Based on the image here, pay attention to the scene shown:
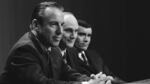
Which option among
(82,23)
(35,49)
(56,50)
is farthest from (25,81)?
(82,23)

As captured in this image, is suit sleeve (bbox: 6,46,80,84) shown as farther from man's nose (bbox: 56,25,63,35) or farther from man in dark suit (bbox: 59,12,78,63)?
man in dark suit (bbox: 59,12,78,63)

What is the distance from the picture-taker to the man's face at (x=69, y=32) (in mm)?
2521

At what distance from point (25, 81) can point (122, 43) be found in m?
→ 2.51

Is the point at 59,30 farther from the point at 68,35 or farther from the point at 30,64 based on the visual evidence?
the point at 68,35

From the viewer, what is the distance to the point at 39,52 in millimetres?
2004

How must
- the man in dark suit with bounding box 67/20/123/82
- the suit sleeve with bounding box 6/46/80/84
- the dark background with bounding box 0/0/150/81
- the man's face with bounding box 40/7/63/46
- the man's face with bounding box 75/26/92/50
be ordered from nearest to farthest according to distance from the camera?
1. the suit sleeve with bounding box 6/46/80/84
2. the man's face with bounding box 40/7/63/46
3. the man in dark suit with bounding box 67/20/123/82
4. the man's face with bounding box 75/26/92/50
5. the dark background with bounding box 0/0/150/81

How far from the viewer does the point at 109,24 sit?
4.21 m

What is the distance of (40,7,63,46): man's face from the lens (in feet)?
6.53

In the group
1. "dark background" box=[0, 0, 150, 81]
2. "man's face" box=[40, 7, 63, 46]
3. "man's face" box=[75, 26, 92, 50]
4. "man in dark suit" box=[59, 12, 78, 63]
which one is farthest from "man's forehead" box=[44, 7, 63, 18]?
"dark background" box=[0, 0, 150, 81]

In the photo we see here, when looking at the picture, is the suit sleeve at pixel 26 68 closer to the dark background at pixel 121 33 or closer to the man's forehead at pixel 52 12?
the man's forehead at pixel 52 12

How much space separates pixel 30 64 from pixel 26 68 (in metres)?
0.03

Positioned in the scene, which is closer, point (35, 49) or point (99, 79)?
point (35, 49)

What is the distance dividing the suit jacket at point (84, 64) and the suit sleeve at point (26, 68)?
→ 1.94 ft

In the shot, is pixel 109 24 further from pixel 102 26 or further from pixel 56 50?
pixel 56 50
